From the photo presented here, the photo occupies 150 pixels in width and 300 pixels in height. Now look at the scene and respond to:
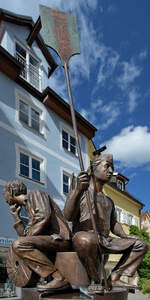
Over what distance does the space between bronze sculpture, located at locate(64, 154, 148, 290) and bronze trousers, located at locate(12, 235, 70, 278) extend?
0.81ft

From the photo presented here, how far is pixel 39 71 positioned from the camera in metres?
18.8

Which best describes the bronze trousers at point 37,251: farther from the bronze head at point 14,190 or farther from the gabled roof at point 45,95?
the gabled roof at point 45,95

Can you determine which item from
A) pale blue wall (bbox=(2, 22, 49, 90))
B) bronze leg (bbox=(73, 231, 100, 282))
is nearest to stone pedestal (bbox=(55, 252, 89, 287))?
bronze leg (bbox=(73, 231, 100, 282))

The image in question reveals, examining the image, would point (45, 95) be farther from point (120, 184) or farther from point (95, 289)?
point (95, 289)

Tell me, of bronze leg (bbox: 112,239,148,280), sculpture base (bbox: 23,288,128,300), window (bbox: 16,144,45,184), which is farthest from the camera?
window (bbox: 16,144,45,184)

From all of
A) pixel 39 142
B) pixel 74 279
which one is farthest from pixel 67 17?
pixel 39 142

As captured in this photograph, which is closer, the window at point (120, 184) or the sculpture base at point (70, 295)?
the sculpture base at point (70, 295)

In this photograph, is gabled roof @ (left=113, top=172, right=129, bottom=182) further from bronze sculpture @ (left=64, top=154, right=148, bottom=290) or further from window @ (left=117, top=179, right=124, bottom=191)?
bronze sculpture @ (left=64, top=154, right=148, bottom=290)

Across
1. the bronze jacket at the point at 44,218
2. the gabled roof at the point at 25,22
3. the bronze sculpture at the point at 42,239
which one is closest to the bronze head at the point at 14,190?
the bronze sculpture at the point at 42,239

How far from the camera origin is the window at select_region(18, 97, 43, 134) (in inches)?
650

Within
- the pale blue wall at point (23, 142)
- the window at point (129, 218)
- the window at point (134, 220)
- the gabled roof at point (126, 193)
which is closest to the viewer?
the pale blue wall at point (23, 142)

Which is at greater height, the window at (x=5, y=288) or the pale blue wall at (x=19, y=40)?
the pale blue wall at (x=19, y=40)

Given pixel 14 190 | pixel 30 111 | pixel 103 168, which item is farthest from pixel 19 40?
pixel 14 190

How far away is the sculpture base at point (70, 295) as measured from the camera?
106 inches
